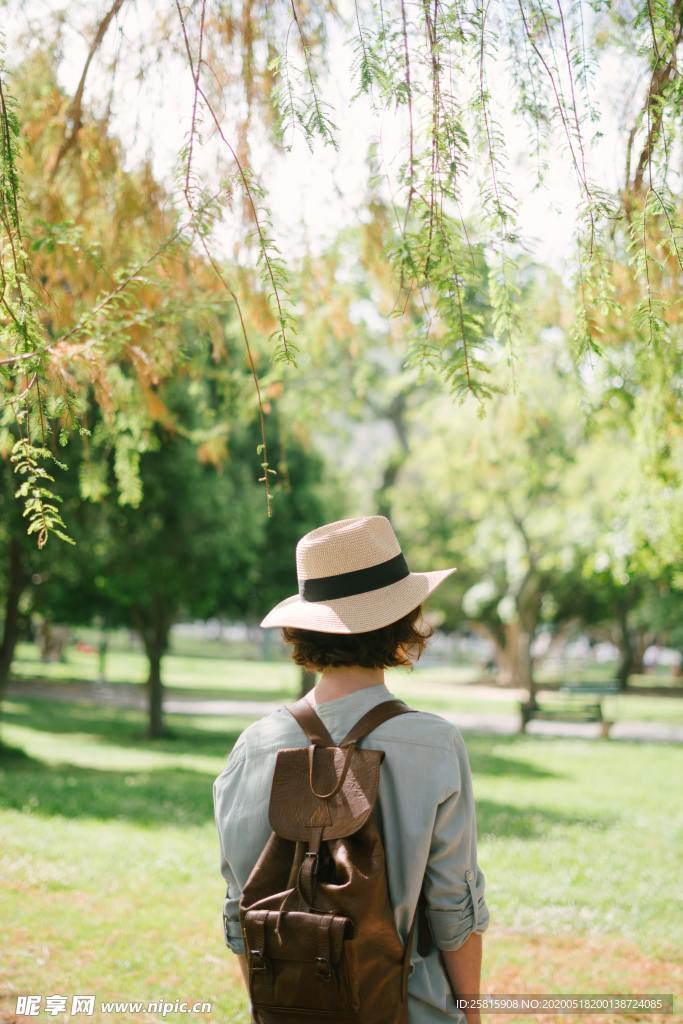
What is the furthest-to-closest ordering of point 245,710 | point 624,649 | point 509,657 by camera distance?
point 624,649, point 509,657, point 245,710

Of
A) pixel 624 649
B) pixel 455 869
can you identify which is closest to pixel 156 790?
pixel 455 869

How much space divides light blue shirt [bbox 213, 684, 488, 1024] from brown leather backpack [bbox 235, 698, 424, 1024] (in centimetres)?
8

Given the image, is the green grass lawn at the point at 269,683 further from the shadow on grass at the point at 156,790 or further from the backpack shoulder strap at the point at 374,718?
the backpack shoulder strap at the point at 374,718

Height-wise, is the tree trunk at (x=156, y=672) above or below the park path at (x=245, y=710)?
above

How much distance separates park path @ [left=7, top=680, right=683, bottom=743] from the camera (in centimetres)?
2106

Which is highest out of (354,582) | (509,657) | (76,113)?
(76,113)

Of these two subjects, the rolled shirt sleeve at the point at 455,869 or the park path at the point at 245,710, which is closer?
the rolled shirt sleeve at the point at 455,869

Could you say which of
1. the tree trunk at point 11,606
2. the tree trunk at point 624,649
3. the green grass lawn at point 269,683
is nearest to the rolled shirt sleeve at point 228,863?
the tree trunk at point 11,606

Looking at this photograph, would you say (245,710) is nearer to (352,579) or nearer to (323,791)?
(352,579)

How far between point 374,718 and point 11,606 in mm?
12657

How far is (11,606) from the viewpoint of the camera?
1385 cm

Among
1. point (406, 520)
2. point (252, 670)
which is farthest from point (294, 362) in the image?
point (252, 670)

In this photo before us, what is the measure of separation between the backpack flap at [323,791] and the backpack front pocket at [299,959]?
0.17 m

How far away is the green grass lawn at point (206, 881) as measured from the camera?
541cm
